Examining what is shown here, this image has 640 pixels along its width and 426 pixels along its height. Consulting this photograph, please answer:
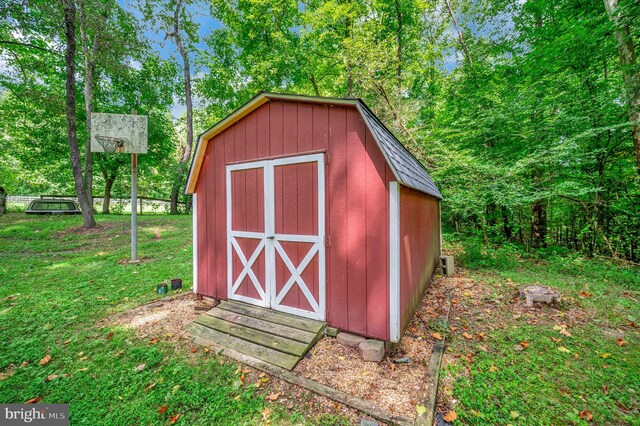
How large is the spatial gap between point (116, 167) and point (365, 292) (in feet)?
58.4

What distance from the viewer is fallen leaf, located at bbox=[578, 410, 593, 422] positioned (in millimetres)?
2019

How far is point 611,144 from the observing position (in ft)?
20.3

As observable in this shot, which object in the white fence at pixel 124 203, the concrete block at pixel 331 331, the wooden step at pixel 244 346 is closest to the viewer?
the wooden step at pixel 244 346

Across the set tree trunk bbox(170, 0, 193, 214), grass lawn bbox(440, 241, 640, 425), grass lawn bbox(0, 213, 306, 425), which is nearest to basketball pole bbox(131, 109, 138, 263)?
grass lawn bbox(0, 213, 306, 425)

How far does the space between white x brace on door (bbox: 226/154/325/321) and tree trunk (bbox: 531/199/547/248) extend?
26.6 ft

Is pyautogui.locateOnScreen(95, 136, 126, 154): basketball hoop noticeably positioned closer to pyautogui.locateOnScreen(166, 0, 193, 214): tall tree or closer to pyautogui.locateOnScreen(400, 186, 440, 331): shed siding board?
pyautogui.locateOnScreen(400, 186, 440, 331): shed siding board

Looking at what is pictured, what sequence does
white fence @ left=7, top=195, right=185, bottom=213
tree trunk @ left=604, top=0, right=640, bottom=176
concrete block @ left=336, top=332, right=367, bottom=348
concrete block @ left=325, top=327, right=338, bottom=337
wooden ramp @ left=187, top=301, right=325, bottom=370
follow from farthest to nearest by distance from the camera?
white fence @ left=7, top=195, right=185, bottom=213 < tree trunk @ left=604, top=0, right=640, bottom=176 < concrete block @ left=325, top=327, right=338, bottom=337 < concrete block @ left=336, top=332, right=367, bottom=348 < wooden ramp @ left=187, top=301, right=325, bottom=370

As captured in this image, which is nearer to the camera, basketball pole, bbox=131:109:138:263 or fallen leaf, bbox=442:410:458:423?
fallen leaf, bbox=442:410:458:423

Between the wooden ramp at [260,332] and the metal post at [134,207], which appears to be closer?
the wooden ramp at [260,332]

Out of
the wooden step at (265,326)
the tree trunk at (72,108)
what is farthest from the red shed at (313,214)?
the tree trunk at (72,108)

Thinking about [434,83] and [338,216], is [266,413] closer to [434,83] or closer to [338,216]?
[338,216]

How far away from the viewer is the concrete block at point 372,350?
273cm

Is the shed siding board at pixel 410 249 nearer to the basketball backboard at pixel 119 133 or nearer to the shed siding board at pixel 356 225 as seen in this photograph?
the shed siding board at pixel 356 225

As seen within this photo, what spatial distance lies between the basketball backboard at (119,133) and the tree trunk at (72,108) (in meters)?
4.34
